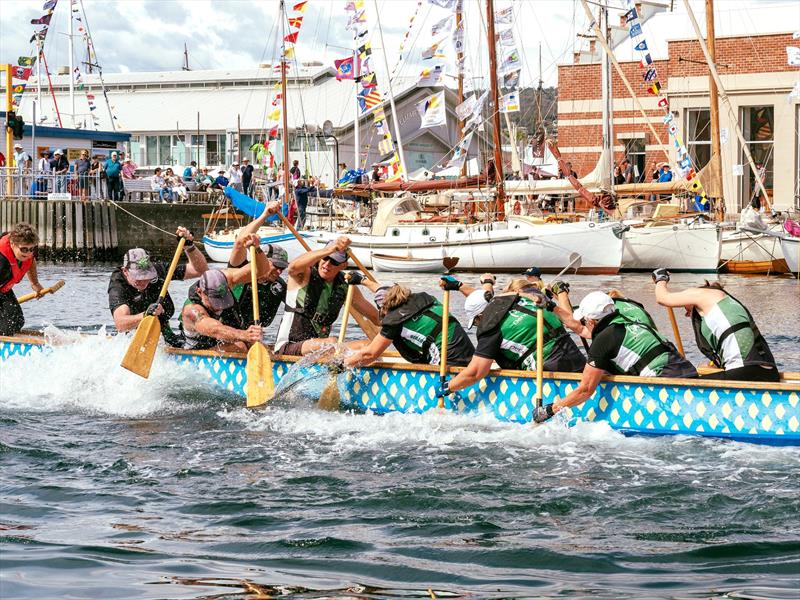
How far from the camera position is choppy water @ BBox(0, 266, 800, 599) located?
22.2 ft

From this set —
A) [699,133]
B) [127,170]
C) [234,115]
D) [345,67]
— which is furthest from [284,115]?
[234,115]

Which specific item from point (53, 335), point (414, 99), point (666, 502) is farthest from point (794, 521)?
point (414, 99)

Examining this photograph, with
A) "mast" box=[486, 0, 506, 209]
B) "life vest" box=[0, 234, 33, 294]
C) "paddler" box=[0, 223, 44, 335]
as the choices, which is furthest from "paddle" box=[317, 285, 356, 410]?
"mast" box=[486, 0, 506, 209]

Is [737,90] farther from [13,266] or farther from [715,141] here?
[13,266]

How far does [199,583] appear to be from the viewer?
665 centimetres

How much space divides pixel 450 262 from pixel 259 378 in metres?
21.8

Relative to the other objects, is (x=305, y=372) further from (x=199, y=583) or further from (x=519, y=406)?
(x=199, y=583)

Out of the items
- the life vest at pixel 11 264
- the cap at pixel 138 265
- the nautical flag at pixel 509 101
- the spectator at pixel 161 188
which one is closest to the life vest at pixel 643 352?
the cap at pixel 138 265

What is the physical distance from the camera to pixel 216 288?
12.2 m

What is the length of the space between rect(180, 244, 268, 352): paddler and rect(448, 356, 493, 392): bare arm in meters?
2.50

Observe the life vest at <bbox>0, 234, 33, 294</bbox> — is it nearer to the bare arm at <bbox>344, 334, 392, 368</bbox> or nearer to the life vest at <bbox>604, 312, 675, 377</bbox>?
the bare arm at <bbox>344, 334, 392, 368</bbox>

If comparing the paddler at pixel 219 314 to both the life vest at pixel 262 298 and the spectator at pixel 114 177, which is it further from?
the spectator at pixel 114 177

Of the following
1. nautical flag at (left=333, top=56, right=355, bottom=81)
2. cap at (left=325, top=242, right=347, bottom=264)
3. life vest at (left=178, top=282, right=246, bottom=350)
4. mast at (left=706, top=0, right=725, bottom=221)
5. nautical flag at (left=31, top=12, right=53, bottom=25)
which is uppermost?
nautical flag at (left=31, top=12, right=53, bottom=25)

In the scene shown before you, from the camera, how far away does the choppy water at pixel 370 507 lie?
6.77 metres
